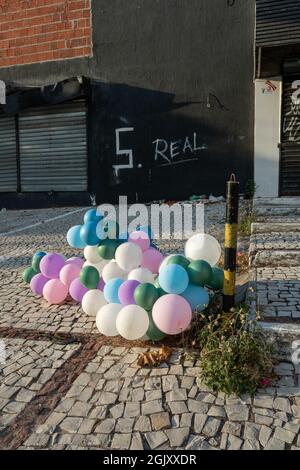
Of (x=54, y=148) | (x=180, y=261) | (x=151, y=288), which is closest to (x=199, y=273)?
(x=180, y=261)

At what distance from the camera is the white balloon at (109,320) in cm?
318

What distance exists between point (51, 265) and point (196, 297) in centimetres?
168

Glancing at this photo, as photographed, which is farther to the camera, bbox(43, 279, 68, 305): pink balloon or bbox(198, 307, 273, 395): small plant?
bbox(43, 279, 68, 305): pink balloon

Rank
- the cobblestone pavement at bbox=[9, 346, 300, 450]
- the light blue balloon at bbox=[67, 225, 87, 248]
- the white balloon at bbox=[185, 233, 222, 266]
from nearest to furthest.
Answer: the cobblestone pavement at bbox=[9, 346, 300, 450], the white balloon at bbox=[185, 233, 222, 266], the light blue balloon at bbox=[67, 225, 87, 248]

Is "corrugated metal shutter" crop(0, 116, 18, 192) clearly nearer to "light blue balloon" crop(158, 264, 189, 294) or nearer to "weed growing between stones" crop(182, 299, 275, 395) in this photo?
"light blue balloon" crop(158, 264, 189, 294)

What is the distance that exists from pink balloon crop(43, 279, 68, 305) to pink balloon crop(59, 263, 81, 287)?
0.21 feet

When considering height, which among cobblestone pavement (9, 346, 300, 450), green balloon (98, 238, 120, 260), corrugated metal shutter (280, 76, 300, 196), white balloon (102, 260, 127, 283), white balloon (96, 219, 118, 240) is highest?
corrugated metal shutter (280, 76, 300, 196)

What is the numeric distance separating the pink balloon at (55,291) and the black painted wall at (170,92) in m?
7.14

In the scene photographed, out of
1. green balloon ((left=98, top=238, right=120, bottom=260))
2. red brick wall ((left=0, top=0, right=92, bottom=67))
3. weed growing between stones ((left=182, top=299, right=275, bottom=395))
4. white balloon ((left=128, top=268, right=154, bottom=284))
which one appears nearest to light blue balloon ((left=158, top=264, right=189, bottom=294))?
white balloon ((left=128, top=268, right=154, bottom=284))

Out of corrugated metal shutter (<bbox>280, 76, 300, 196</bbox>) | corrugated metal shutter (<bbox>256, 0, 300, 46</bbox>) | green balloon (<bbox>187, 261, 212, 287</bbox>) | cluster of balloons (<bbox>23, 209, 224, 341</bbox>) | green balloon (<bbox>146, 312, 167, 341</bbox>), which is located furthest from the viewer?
corrugated metal shutter (<bbox>280, 76, 300, 196</bbox>)

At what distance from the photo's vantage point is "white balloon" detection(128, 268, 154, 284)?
3350mm

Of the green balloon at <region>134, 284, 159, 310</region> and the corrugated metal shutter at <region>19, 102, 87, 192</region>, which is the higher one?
the corrugated metal shutter at <region>19, 102, 87, 192</region>

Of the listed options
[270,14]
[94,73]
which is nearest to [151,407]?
[270,14]
